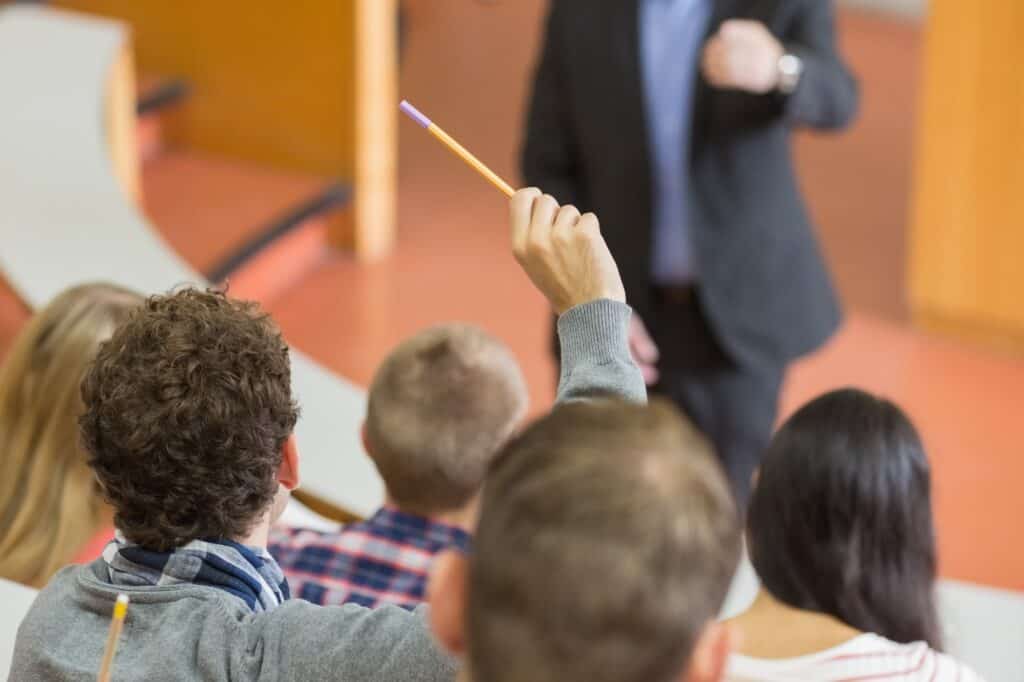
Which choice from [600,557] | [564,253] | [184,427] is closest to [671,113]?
[564,253]

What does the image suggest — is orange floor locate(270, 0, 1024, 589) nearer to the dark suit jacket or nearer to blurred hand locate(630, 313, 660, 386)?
the dark suit jacket

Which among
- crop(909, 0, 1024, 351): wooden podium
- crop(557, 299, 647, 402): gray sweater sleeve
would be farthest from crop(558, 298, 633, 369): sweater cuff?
crop(909, 0, 1024, 351): wooden podium

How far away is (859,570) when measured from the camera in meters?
1.39

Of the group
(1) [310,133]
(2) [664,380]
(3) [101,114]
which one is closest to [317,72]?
(1) [310,133]

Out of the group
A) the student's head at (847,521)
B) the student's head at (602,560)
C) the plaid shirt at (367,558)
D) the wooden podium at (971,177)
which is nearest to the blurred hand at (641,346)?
the plaid shirt at (367,558)

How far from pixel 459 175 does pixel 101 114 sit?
1.84 m

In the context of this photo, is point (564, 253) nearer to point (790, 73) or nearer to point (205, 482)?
point (205, 482)

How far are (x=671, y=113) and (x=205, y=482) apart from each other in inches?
55.6

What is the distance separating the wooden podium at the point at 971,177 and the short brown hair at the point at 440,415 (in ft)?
7.57

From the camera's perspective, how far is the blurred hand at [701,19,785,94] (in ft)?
6.89

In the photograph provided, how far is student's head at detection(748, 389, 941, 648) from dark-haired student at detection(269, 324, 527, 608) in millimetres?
370

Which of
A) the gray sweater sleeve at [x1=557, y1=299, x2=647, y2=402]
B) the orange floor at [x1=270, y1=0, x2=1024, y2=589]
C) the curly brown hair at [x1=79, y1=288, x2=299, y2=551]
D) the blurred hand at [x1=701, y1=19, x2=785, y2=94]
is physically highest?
Result: the blurred hand at [x1=701, y1=19, x2=785, y2=94]

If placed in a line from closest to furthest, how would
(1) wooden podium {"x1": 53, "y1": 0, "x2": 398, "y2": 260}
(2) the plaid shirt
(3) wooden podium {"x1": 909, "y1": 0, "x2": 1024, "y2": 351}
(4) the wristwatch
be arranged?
1. (2) the plaid shirt
2. (4) the wristwatch
3. (3) wooden podium {"x1": 909, "y1": 0, "x2": 1024, "y2": 351}
4. (1) wooden podium {"x1": 53, "y1": 0, "x2": 398, "y2": 260}

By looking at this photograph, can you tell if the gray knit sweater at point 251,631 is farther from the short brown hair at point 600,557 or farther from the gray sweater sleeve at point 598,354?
the short brown hair at point 600,557
